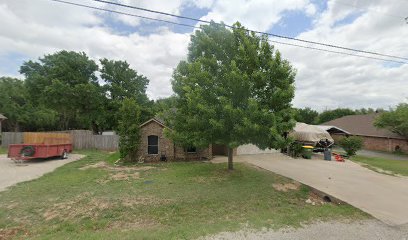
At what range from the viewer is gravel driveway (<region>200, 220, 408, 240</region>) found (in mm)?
5520

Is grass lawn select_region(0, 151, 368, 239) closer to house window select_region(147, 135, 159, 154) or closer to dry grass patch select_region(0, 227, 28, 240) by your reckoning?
dry grass patch select_region(0, 227, 28, 240)

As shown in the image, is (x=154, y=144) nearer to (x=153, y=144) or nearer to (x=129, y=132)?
(x=153, y=144)

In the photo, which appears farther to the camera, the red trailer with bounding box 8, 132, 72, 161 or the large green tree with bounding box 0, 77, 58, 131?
the large green tree with bounding box 0, 77, 58, 131

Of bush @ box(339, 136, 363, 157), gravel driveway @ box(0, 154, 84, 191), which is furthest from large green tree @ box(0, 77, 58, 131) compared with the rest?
bush @ box(339, 136, 363, 157)

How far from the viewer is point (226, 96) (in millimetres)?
10094

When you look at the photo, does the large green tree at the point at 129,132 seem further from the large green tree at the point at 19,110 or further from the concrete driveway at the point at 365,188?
the large green tree at the point at 19,110

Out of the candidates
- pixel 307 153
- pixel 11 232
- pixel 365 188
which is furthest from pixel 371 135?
pixel 11 232

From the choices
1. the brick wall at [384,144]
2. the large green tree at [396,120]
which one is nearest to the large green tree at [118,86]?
the brick wall at [384,144]

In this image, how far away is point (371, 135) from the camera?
105ft

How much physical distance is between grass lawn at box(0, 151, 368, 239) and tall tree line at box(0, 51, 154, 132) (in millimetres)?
14433

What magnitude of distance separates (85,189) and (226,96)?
21.4ft

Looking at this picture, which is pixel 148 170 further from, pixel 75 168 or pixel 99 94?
pixel 99 94

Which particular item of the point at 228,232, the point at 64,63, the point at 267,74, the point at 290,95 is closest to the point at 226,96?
the point at 267,74

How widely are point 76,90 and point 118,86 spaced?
14.4ft
